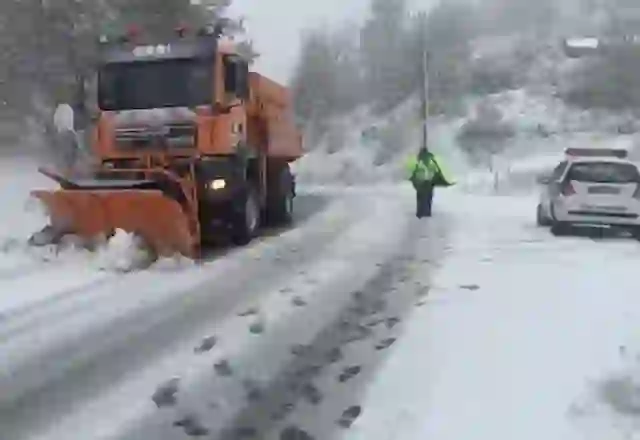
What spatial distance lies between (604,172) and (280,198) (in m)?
6.49

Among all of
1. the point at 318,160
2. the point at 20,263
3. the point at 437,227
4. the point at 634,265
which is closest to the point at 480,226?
the point at 437,227

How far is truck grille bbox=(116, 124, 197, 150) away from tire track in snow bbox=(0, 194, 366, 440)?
2.23 m

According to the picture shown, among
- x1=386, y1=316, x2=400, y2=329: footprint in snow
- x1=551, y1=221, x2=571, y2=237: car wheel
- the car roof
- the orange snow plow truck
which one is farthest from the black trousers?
x1=386, y1=316, x2=400, y2=329: footprint in snow

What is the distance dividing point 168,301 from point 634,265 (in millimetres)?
6247

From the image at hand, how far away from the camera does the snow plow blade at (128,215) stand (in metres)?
13.0

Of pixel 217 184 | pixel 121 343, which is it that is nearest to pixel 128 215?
pixel 217 184

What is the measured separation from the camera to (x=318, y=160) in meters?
63.1

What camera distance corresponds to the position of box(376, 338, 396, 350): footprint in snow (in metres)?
8.03

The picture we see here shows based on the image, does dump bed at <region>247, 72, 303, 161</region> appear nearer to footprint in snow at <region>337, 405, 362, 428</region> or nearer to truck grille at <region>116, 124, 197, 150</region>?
truck grille at <region>116, 124, 197, 150</region>

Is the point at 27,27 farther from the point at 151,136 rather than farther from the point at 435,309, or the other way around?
the point at 435,309

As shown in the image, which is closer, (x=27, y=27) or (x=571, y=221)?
(x=571, y=221)

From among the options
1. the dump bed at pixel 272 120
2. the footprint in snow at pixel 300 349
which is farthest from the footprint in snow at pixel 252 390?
the dump bed at pixel 272 120

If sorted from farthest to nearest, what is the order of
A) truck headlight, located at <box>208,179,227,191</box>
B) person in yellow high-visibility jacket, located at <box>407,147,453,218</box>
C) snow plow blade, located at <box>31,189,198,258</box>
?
1. person in yellow high-visibility jacket, located at <box>407,147,453,218</box>
2. truck headlight, located at <box>208,179,227,191</box>
3. snow plow blade, located at <box>31,189,198,258</box>

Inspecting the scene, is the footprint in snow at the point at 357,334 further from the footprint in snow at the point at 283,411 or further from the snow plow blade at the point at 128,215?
the snow plow blade at the point at 128,215
